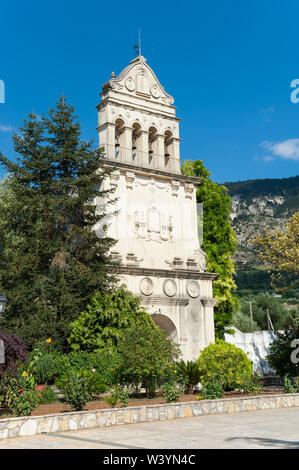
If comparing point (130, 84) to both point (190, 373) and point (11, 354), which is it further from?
point (11, 354)

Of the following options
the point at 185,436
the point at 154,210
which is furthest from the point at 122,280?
the point at 185,436

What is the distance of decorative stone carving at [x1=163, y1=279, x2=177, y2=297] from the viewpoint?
2702cm

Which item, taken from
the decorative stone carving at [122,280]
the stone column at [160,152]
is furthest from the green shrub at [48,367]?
the stone column at [160,152]

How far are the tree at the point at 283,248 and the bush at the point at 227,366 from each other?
856cm

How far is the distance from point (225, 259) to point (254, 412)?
791 inches

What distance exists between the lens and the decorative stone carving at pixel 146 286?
2600 centimetres

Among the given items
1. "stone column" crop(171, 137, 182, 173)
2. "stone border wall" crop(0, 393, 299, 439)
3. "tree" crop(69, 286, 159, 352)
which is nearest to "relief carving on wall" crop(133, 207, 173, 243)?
"stone column" crop(171, 137, 182, 173)

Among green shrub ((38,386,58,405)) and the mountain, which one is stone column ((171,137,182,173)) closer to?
green shrub ((38,386,58,405))

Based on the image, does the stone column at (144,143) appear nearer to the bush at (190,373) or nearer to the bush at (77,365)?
the bush at (190,373)

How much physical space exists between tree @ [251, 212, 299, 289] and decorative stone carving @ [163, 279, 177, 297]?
5.36m

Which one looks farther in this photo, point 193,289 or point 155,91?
point 155,91

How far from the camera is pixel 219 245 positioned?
35.7m

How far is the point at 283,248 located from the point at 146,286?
8170 millimetres
